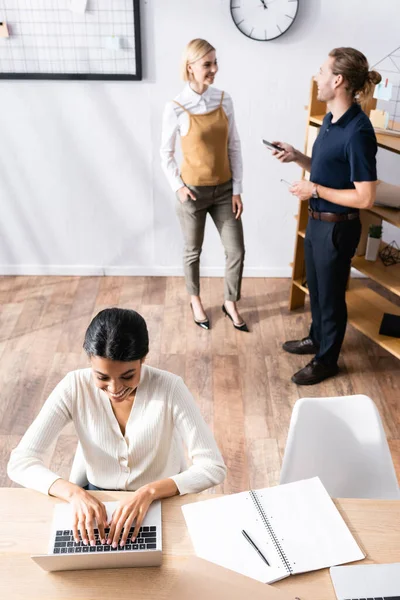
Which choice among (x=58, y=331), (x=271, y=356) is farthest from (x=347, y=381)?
(x=58, y=331)

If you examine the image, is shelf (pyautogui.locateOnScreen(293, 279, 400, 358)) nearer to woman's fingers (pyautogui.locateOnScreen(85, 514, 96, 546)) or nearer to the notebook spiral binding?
the notebook spiral binding

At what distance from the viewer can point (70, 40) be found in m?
3.62

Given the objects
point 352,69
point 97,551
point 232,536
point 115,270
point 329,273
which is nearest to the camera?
point 97,551

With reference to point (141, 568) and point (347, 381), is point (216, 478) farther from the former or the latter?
point (347, 381)

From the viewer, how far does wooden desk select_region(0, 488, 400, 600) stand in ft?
4.64

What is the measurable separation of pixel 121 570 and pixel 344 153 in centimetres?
199

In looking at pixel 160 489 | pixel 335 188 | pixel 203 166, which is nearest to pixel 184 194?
pixel 203 166

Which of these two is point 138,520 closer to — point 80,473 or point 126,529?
point 126,529

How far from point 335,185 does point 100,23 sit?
174 cm

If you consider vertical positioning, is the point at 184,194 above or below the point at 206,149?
below

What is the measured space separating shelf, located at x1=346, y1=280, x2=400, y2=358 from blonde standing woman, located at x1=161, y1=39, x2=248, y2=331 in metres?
0.67

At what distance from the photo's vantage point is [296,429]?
77.0 inches

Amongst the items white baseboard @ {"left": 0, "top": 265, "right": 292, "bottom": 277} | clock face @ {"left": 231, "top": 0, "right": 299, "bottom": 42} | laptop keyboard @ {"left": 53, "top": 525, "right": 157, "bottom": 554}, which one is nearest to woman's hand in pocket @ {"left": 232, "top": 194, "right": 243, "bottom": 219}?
white baseboard @ {"left": 0, "top": 265, "right": 292, "bottom": 277}

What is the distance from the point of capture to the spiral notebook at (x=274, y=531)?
1.50 metres
